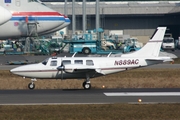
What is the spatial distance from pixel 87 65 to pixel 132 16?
266ft

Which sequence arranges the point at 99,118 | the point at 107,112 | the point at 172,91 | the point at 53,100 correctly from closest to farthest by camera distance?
the point at 99,118, the point at 107,112, the point at 53,100, the point at 172,91

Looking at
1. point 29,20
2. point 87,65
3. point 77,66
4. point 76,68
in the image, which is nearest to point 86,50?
point 29,20

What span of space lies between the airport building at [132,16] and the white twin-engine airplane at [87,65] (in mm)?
75215

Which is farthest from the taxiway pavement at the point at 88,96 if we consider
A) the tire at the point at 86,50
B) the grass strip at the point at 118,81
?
the tire at the point at 86,50

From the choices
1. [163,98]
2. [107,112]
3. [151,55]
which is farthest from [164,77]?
[107,112]

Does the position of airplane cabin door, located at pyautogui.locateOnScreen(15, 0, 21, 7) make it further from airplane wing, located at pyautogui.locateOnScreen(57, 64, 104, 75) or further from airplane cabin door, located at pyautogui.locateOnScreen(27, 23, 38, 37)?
airplane wing, located at pyautogui.locateOnScreen(57, 64, 104, 75)

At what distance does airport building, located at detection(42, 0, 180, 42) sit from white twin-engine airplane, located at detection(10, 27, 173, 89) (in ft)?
247

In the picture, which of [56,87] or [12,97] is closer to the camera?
[12,97]

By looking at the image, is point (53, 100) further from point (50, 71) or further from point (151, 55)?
point (151, 55)

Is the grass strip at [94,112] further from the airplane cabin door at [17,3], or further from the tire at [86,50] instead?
the tire at [86,50]

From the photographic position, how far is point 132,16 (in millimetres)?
111438

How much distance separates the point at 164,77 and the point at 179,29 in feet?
256

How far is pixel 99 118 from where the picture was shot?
19.7 metres

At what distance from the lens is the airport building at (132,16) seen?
109 meters
